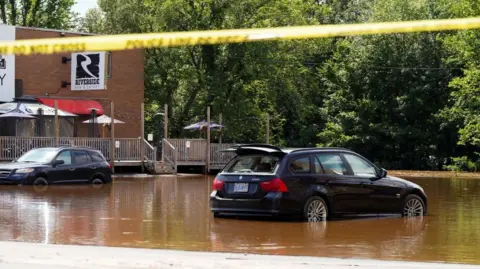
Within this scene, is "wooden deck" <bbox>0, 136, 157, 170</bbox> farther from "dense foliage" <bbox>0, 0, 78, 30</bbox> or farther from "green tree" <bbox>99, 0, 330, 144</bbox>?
"dense foliage" <bbox>0, 0, 78, 30</bbox>

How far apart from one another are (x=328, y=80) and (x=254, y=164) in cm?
4780

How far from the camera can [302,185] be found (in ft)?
53.0

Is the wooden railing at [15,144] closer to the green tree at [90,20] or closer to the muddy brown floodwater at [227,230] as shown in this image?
the muddy brown floodwater at [227,230]

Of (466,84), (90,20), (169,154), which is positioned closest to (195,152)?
(169,154)

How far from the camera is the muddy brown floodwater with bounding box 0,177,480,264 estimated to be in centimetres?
1266

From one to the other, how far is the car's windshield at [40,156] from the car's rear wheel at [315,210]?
45.1 feet

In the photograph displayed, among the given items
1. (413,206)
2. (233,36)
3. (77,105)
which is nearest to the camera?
(233,36)

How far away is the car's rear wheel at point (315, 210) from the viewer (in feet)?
53.5

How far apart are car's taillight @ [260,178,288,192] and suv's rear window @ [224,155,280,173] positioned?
31 centimetres

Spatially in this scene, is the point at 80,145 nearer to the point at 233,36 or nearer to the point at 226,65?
the point at 226,65

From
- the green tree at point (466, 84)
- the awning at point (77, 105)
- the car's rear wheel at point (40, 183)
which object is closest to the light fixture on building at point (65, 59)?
the awning at point (77, 105)

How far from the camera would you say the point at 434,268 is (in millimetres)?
10148

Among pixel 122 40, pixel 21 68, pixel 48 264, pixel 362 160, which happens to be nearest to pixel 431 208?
pixel 362 160

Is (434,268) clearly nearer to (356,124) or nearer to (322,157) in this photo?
(322,157)
